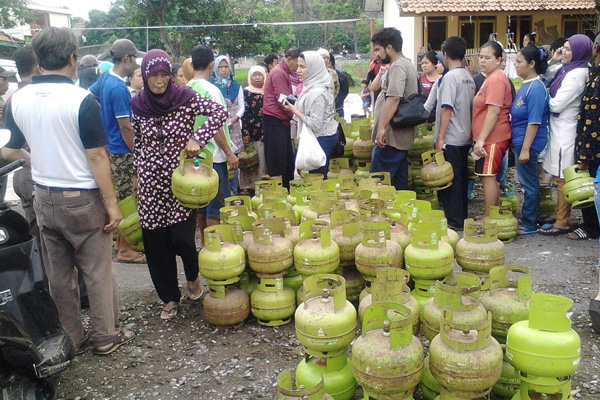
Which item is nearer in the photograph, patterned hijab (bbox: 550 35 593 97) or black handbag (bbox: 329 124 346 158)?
patterned hijab (bbox: 550 35 593 97)

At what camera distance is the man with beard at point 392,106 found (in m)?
5.88

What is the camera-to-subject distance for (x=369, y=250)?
392cm

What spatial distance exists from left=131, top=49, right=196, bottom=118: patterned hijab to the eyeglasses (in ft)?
0.16

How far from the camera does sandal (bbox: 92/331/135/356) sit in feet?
13.1

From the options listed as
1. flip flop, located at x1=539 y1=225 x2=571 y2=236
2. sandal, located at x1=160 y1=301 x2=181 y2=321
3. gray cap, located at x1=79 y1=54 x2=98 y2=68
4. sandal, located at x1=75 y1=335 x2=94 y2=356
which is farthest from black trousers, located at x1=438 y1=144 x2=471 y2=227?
gray cap, located at x1=79 y1=54 x2=98 y2=68

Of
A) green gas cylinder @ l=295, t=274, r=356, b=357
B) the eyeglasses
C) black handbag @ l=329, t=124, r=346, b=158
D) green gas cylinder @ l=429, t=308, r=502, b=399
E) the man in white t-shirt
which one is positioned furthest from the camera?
black handbag @ l=329, t=124, r=346, b=158

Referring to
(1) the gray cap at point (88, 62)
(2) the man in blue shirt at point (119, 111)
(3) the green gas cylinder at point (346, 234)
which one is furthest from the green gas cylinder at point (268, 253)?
(1) the gray cap at point (88, 62)

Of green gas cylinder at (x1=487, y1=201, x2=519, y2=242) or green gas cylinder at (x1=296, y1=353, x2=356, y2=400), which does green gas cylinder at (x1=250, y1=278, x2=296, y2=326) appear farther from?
green gas cylinder at (x1=487, y1=201, x2=519, y2=242)

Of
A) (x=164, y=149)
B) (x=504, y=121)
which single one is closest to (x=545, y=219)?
(x=504, y=121)

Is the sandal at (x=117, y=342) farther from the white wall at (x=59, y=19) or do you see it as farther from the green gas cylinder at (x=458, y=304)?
the white wall at (x=59, y=19)

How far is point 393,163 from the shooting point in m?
6.18

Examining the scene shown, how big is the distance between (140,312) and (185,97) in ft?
6.25

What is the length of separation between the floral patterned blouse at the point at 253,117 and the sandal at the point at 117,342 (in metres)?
4.11

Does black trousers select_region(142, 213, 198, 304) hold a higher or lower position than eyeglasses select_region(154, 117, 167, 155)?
lower
